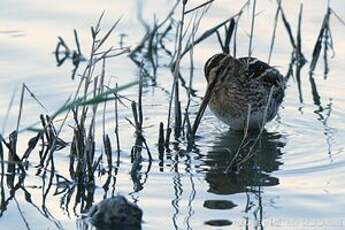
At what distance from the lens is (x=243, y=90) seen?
9.73 metres

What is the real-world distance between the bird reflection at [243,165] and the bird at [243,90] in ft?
0.46

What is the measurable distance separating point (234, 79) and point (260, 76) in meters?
0.20

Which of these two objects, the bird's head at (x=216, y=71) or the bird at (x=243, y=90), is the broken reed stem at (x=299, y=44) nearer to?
the bird at (x=243, y=90)

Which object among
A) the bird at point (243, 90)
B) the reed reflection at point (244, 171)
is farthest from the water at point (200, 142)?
the bird at point (243, 90)

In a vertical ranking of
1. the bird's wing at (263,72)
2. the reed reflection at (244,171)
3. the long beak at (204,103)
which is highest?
the bird's wing at (263,72)

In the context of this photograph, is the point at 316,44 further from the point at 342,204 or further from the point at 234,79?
the point at 342,204

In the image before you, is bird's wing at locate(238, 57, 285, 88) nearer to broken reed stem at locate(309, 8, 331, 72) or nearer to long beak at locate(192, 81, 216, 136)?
long beak at locate(192, 81, 216, 136)

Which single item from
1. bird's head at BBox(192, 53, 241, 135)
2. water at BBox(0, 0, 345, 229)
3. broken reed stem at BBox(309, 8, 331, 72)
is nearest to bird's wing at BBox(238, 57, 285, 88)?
bird's head at BBox(192, 53, 241, 135)

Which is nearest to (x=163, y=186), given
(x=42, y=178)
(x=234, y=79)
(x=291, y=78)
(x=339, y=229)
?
(x=42, y=178)

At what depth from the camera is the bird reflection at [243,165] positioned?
25.9ft

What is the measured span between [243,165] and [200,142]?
0.72m

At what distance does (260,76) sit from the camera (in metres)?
9.69

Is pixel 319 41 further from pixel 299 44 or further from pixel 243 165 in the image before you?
pixel 243 165

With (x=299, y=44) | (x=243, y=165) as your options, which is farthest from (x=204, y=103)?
(x=299, y=44)
